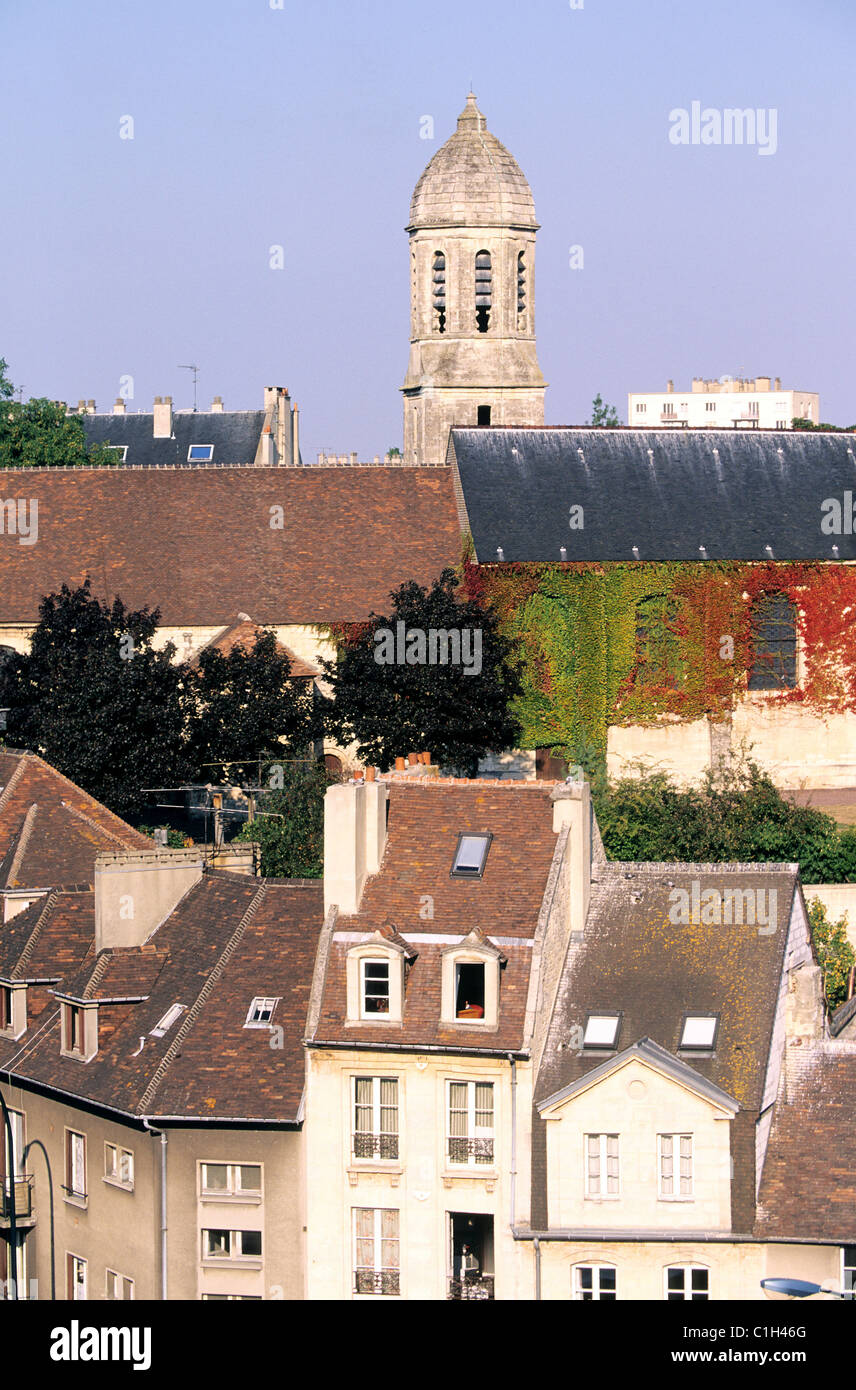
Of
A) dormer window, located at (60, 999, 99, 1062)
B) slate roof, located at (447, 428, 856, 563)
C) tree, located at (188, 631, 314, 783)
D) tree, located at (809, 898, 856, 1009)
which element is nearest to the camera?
dormer window, located at (60, 999, 99, 1062)

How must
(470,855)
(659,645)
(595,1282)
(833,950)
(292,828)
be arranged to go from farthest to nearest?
(659,645), (292,828), (833,950), (470,855), (595,1282)

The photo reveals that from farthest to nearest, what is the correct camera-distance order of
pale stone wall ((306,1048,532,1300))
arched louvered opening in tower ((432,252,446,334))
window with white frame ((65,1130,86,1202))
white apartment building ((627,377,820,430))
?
white apartment building ((627,377,820,430)) < arched louvered opening in tower ((432,252,446,334)) < window with white frame ((65,1130,86,1202)) < pale stone wall ((306,1048,532,1300))

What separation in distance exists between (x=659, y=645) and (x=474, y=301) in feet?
45.1

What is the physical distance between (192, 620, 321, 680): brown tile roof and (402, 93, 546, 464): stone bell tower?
12.0m

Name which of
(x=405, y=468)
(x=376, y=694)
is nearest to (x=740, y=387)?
(x=405, y=468)

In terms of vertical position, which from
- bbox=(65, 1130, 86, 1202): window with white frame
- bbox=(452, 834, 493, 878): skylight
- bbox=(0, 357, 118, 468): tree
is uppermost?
bbox=(0, 357, 118, 468): tree

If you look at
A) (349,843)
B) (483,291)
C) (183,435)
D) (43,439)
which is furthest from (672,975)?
(183,435)

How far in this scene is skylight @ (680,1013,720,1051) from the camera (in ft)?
97.8

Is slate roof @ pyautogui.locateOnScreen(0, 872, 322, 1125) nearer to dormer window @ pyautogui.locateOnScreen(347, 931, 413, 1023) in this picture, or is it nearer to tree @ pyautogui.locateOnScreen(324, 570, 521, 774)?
dormer window @ pyautogui.locateOnScreen(347, 931, 413, 1023)

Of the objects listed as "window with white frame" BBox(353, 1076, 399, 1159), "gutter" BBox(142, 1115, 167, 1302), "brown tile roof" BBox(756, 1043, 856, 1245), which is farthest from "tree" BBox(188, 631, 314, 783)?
"brown tile roof" BBox(756, 1043, 856, 1245)

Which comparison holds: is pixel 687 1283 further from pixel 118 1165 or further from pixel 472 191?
pixel 472 191

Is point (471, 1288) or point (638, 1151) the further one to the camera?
point (471, 1288)

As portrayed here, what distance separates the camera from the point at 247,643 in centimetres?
5731
